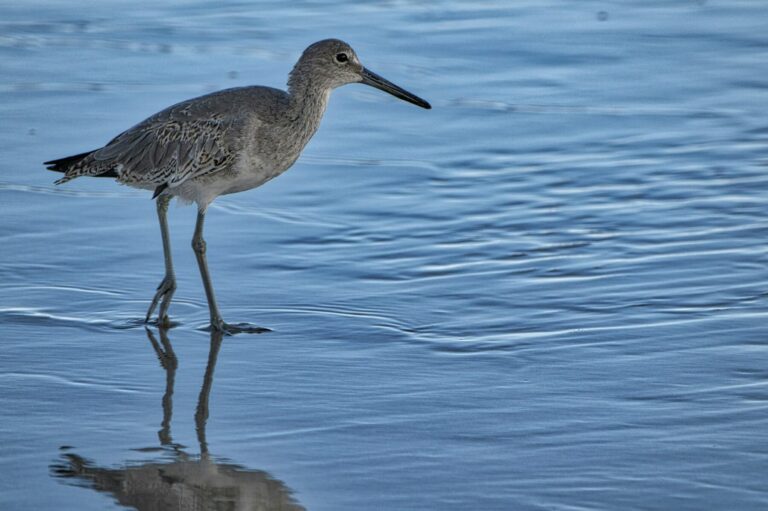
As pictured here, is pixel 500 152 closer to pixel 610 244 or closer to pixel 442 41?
pixel 610 244

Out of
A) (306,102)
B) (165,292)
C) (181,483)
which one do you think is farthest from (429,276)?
(181,483)

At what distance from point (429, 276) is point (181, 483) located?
2818mm

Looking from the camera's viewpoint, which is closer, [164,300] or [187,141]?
[164,300]

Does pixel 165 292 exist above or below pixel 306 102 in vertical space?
below

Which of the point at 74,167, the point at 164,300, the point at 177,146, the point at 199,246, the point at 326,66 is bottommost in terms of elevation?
the point at 164,300

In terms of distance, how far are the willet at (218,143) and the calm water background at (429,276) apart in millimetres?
501

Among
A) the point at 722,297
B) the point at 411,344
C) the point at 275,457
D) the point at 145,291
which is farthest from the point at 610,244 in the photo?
the point at 275,457

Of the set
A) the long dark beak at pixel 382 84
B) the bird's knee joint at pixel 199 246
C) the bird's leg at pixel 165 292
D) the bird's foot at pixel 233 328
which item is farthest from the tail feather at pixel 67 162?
the long dark beak at pixel 382 84

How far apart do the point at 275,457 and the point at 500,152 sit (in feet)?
16.1

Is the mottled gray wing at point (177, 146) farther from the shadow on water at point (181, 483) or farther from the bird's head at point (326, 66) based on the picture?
the shadow on water at point (181, 483)

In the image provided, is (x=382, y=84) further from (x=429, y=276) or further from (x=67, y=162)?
(x=67, y=162)

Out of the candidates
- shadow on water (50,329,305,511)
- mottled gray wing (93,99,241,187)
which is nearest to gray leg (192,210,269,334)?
mottled gray wing (93,99,241,187)

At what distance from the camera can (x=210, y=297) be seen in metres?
6.97

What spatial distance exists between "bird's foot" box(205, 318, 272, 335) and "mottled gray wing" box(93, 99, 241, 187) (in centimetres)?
88
